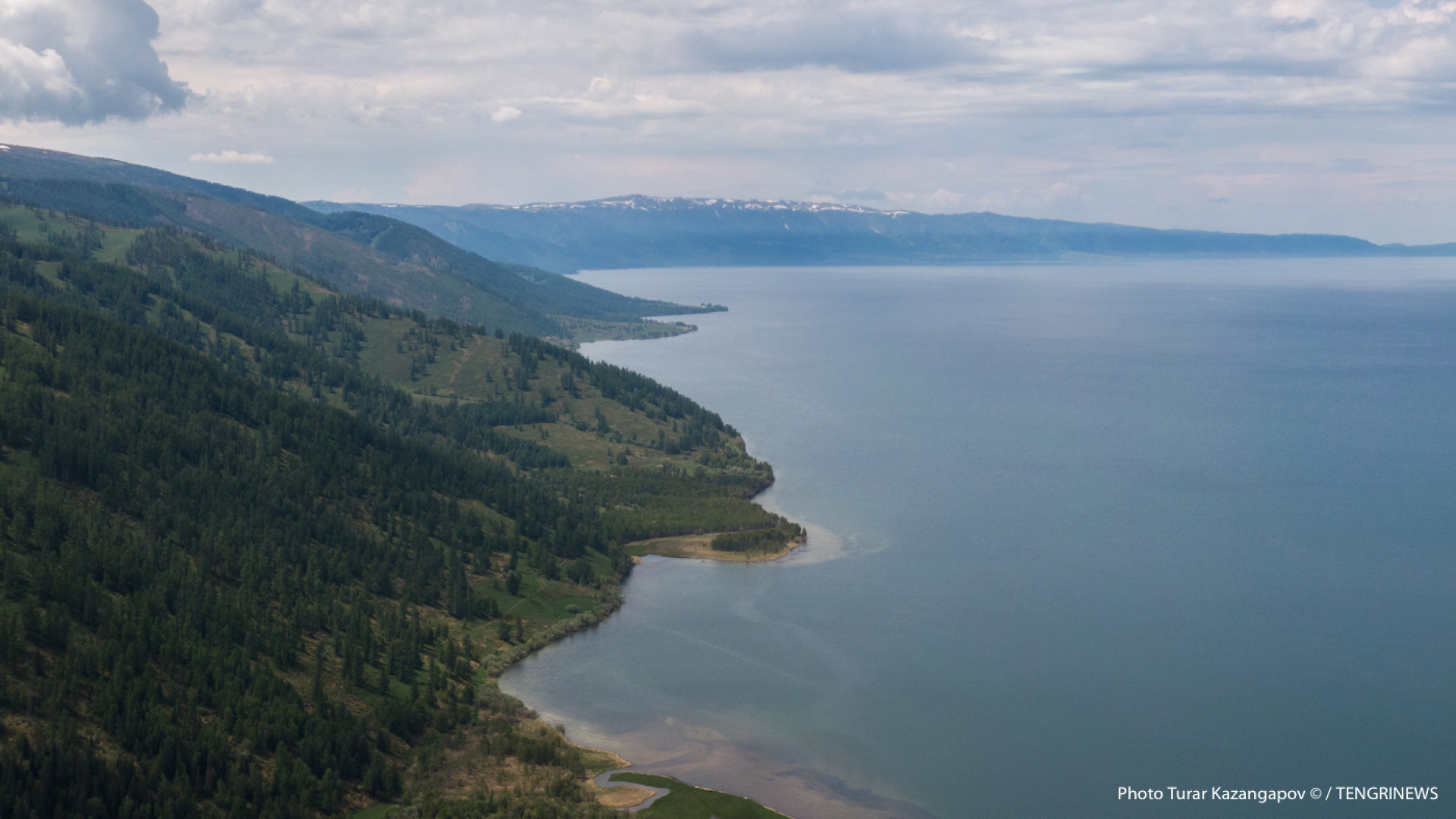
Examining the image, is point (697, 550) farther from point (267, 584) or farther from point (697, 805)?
point (697, 805)

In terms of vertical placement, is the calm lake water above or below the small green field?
A: above

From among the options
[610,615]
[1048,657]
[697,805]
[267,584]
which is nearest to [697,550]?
[610,615]

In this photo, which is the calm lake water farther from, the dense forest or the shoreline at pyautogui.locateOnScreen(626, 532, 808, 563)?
the dense forest

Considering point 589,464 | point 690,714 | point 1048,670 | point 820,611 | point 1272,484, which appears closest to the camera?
point 690,714

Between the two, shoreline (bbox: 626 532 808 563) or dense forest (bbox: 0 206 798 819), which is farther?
shoreline (bbox: 626 532 808 563)

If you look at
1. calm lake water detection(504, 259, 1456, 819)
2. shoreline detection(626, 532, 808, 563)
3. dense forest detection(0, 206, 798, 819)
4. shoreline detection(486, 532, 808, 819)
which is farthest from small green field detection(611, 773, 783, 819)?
shoreline detection(626, 532, 808, 563)

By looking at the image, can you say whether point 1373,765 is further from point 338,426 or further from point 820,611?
point 338,426

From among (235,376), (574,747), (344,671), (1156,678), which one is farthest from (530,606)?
(235,376)
